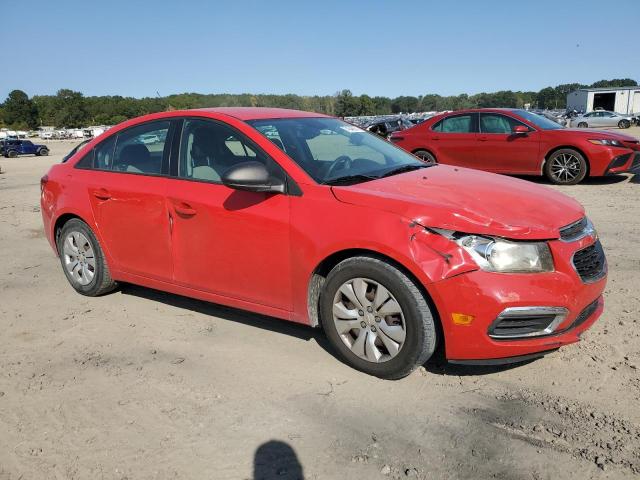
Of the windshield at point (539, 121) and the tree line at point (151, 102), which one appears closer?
the windshield at point (539, 121)

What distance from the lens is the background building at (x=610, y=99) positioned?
204 ft

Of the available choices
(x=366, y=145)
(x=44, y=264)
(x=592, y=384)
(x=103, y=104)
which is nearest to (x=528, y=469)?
Answer: (x=592, y=384)

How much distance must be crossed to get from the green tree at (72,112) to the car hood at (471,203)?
16401 cm

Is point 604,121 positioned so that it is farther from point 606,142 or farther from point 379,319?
point 379,319

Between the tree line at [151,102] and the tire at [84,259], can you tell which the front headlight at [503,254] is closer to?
the tire at [84,259]

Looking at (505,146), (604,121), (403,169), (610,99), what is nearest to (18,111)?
(610,99)

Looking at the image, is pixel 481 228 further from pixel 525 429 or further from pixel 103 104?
pixel 103 104

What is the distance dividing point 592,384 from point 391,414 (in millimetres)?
1240

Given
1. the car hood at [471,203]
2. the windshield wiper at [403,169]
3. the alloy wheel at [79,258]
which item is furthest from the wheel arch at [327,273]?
the alloy wheel at [79,258]

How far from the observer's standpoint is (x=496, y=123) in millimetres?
10648

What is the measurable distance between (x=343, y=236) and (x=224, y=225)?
37.2 inches

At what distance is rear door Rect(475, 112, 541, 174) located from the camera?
10.3m

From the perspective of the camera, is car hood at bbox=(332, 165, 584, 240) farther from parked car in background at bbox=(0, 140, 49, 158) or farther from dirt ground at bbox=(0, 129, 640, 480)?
parked car in background at bbox=(0, 140, 49, 158)

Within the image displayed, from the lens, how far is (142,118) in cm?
456
